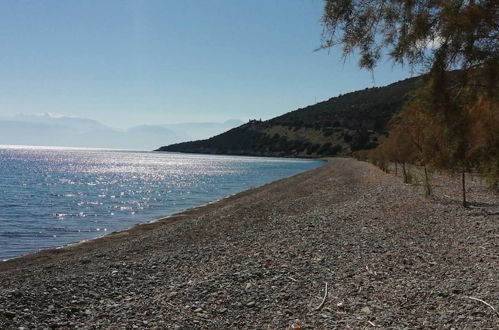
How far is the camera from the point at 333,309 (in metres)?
8.99

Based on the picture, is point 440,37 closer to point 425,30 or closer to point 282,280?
point 425,30

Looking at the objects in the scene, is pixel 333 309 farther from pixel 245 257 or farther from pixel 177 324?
pixel 245 257

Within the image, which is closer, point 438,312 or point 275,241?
point 438,312

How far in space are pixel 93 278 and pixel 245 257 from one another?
4482mm

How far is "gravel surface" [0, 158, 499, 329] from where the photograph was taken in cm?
866

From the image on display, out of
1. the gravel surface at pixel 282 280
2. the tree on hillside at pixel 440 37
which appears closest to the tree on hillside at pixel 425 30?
A: the tree on hillside at pixel 440 37

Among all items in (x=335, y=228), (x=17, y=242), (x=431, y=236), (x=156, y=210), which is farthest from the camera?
(x=156, y=210)

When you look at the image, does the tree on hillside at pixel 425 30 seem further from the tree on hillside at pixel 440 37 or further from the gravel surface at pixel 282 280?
the gravel surface at pixel 282 280

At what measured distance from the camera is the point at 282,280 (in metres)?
11.2

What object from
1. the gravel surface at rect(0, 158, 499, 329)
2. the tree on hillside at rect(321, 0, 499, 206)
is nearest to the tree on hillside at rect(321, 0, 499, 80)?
the tree on hillside at rect(321, 0, 499, 206)

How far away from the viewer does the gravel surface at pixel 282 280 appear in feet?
28.4

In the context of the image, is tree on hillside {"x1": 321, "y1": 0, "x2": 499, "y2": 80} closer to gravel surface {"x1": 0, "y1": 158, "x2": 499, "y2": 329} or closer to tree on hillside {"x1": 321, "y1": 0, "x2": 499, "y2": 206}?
tree on hillside {"x1": 321, "y1": 0, "x2": 499, "y2": 206}

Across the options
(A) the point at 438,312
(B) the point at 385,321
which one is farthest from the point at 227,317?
(A) the point at 438,312

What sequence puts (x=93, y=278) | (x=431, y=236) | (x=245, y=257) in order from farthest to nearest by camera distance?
(x=431, y=236)
(x=245, y=257)
(x=93, y=278)
